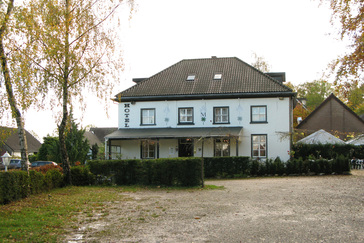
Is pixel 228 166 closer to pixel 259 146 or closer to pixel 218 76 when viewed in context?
pixel 259 146

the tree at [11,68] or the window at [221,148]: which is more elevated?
the tree at [11,68]

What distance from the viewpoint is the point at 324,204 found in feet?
36.6

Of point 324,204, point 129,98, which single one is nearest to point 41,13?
point 324,204

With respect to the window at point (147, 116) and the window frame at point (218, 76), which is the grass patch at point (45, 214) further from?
the window frame at point (218, 76)

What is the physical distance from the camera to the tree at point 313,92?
64875mm

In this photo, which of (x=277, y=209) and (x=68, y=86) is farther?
(x=68, y=86)

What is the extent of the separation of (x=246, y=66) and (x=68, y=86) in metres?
19.5

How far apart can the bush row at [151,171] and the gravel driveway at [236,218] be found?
3066mm

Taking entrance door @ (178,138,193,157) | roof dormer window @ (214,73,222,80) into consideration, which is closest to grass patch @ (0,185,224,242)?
entrance door @ (178,138,193,157)

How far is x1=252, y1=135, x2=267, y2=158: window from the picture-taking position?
1113 inches

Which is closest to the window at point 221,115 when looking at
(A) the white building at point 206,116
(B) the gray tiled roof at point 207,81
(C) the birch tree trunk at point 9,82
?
(A) the white building at point 206,116

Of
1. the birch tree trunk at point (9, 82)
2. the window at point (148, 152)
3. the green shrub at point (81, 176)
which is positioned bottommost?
the green shrub at point (81, 176)

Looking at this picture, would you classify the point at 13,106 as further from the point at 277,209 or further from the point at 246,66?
the point at 246,66

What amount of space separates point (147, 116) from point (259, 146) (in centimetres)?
897
